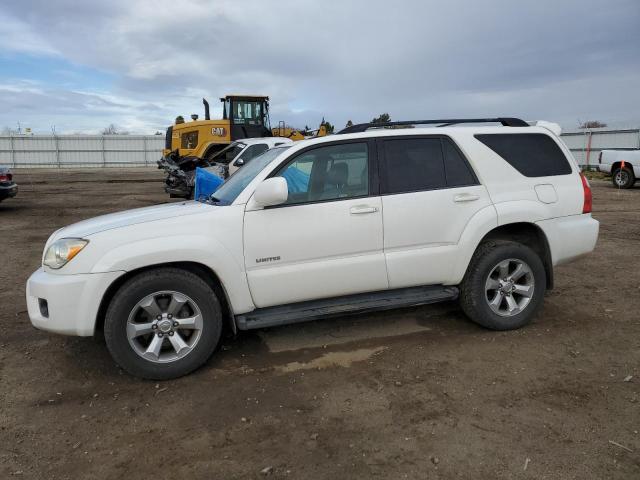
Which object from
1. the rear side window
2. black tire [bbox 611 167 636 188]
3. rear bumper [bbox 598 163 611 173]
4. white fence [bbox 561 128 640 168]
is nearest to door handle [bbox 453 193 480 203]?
the rear side window

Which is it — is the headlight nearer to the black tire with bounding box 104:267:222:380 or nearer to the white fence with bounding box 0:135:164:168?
the black tire with bounding box 104:267:222:380

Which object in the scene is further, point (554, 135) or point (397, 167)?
point (554, 135)

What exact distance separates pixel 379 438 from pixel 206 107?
57.3ft

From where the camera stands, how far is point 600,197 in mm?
14859

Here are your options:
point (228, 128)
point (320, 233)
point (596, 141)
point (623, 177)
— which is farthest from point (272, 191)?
point (596, 141)

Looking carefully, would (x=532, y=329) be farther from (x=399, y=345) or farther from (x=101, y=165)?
(x=101, y=165)

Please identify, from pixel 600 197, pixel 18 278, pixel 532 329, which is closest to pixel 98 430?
pixel 532 329

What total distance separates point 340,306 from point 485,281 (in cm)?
137

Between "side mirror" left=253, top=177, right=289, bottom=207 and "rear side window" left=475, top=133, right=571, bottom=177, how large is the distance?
6.46ft

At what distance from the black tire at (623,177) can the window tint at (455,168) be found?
619 inches

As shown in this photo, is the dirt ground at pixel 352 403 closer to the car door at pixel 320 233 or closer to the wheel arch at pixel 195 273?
the wheel arch at pixel 195 273

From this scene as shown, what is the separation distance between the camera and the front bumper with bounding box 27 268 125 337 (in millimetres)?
3455

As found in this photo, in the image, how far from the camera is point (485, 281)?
4340 millimetres

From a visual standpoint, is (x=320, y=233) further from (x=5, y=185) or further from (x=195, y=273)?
(x=5, y=185)
